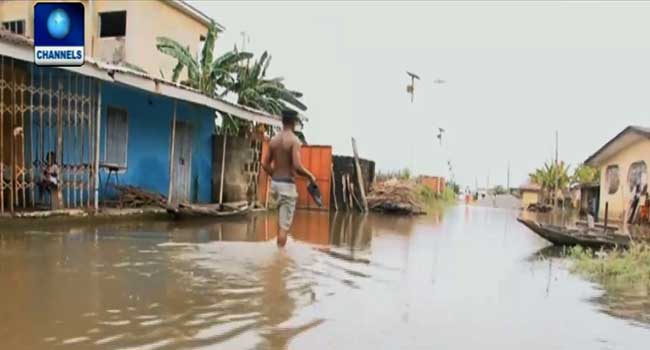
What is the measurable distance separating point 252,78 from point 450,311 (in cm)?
1757

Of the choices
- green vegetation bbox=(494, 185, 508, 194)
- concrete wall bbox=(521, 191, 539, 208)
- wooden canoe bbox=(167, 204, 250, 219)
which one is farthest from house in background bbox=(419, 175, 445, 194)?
green vegetation bbox=(494, 185, 508, 194)

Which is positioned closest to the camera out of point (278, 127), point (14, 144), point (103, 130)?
point (14, 144)

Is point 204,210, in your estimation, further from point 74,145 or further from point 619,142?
point 619,142

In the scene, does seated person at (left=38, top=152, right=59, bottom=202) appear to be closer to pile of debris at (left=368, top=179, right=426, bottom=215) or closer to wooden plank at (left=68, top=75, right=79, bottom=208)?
wooden plank at (left=68, top=75, right=79, bottom=208)

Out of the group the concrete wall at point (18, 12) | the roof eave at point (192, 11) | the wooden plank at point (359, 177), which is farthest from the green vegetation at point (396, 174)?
the concrete wall at point (18, 12)

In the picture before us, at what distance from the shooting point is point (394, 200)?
2053 centimetres

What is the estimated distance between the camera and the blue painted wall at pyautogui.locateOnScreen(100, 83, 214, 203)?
12.4 m

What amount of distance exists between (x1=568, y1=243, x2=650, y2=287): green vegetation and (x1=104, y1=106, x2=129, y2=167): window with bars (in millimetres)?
9345

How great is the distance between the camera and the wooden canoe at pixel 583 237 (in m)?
10.7

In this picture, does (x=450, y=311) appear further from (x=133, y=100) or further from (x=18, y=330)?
(x=133, y=100)

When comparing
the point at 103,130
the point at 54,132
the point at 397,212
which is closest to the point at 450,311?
the point at 54,132

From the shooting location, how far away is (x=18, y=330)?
3502 millimetres

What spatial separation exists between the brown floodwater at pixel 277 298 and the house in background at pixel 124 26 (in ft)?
39.3

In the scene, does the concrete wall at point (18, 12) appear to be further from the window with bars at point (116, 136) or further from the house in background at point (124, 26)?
the window with bars at point (116, 136)
